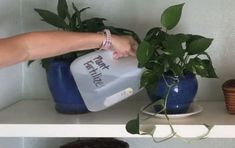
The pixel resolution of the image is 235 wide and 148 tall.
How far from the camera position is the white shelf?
840mm

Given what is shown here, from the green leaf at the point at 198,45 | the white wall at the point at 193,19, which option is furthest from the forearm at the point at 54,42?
the white wall at the point at 193,19

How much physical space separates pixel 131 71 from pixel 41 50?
227 mm

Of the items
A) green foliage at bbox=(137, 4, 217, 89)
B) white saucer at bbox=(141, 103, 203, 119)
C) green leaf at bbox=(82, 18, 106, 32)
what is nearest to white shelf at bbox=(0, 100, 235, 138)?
white saucer at bbox=(141, 103, 203, 119)

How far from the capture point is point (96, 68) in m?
0.90

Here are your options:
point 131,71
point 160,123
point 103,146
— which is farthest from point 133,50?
point 103,146

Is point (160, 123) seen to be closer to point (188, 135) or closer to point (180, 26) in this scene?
point (188, 135)

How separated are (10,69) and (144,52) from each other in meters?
0.46

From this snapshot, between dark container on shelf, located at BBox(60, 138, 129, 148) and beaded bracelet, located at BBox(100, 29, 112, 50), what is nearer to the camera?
beaded bracelet, located at BBox(100, 29, 112, 50)

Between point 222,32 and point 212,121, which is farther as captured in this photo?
point 222,32

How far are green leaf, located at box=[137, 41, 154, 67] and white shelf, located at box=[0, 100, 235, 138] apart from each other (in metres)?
0.15

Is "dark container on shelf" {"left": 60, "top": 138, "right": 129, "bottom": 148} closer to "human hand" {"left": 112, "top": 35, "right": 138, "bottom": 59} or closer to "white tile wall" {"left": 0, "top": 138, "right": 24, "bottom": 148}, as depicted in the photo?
"white tile wall" {"left": 0, "top": 138, "right": 24, "bottom": 148}

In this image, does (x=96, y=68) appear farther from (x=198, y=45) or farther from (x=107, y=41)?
(x=198, y=45)

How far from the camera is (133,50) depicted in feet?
2.99

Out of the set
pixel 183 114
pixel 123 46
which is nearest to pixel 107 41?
pixel 123 46
